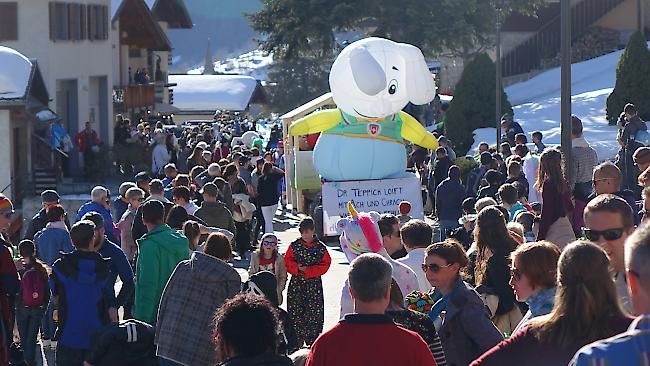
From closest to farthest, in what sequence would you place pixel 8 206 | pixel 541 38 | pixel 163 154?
pixel 8 206 < pixel 163 154 < pixel 541 38

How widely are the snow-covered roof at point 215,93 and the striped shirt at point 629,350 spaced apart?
6685 centimetres

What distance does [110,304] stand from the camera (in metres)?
9.82

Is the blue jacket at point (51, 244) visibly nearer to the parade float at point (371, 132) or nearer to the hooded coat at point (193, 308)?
the hooded coat at point (193, 308)

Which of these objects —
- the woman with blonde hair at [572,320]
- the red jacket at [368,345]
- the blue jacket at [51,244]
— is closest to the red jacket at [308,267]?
the blue jacket at [51,244]

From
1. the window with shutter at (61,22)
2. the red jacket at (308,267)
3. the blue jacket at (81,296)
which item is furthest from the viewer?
the window with shutter at (61,22)

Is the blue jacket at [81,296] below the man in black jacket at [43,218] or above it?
below

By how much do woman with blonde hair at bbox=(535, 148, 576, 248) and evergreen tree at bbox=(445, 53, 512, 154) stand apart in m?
18.6

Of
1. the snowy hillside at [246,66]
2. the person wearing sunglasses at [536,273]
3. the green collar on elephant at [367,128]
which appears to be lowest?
the person wearing sunglasses at [536,273]

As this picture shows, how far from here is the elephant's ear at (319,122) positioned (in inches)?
819

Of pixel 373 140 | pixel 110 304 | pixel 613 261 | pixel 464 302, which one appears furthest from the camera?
pixel 373 140

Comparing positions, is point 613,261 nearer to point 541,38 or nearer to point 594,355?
point 594,355

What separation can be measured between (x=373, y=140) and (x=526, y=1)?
2528 centimetres

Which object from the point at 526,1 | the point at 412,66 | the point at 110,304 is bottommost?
the point at 110,304

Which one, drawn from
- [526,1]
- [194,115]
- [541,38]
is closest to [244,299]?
[526,1]
